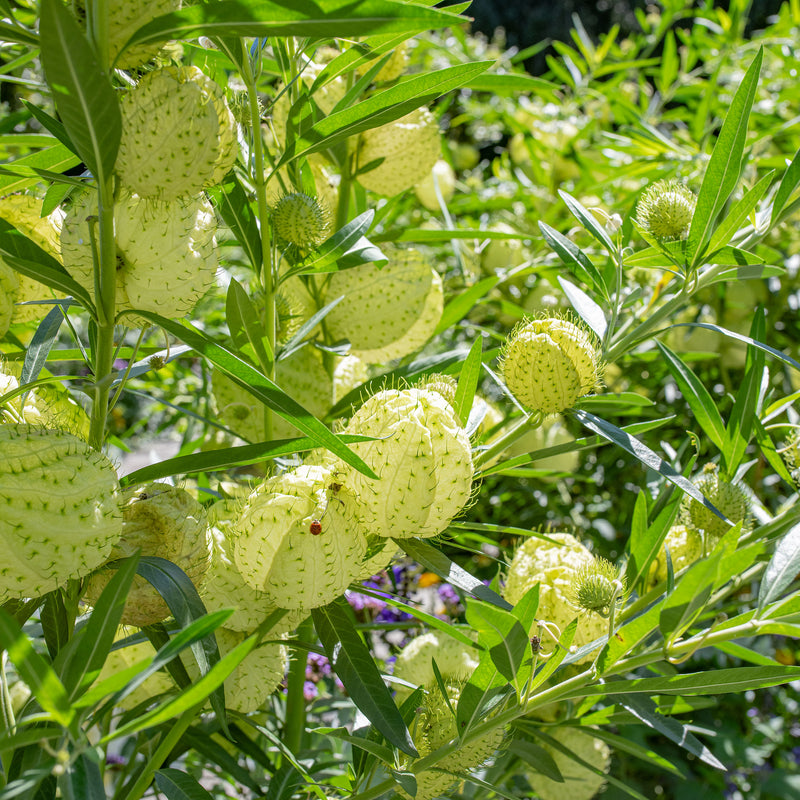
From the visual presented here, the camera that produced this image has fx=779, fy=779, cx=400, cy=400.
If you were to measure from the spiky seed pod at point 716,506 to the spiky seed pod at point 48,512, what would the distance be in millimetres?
571

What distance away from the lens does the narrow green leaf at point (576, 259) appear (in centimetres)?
81

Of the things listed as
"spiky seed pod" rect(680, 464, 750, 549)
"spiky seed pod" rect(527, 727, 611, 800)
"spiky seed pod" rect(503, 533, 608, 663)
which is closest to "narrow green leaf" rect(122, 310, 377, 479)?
"spiky seed pod" rect(503, 533, 608, 663)

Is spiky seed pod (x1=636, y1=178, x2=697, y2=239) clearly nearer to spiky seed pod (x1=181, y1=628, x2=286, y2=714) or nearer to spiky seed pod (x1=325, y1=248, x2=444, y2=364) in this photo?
spiky seed pod (x1=325, y1=248, x2=444, y2=364)

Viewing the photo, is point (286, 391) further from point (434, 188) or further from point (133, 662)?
point (434, 188)

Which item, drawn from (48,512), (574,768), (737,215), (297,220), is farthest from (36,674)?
(574,768)

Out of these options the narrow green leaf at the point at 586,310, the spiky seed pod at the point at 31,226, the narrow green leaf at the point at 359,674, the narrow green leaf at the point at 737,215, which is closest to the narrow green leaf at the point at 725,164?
the narrow green leaf at the point at 737,215

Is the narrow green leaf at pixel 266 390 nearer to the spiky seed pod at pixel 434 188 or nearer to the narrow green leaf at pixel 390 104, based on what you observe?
the narrow green leaf at pixel 390 104

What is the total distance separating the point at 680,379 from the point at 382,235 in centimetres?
40

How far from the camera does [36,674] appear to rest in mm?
392

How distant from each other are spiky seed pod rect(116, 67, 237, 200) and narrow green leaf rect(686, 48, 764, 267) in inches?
17.6

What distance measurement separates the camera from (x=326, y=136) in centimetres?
64

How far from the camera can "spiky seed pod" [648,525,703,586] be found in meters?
0.83

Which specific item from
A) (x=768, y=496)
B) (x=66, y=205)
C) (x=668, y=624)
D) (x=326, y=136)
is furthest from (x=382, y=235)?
(x=768, y=496)

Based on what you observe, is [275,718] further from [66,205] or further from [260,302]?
[66,205]
